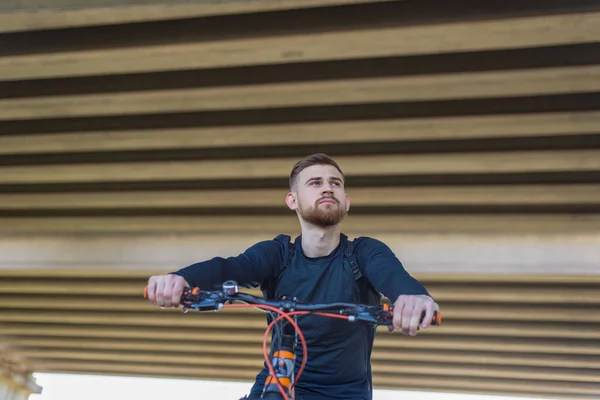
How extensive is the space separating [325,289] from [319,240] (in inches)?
9.4

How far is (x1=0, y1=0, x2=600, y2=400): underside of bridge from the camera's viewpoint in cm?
407

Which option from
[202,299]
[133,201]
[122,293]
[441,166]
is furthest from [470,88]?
[122,293]

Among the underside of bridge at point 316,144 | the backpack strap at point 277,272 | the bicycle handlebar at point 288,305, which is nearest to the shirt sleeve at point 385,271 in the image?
the bicycle handlebar at point 288,305

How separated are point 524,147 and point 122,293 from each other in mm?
6967

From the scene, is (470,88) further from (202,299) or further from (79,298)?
(79,298)

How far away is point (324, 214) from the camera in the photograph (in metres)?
2.36

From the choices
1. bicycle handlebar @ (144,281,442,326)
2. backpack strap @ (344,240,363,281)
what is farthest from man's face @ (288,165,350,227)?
bicycle handlebar @ (144,281,442,326)

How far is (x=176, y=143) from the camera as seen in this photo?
18.6 feet

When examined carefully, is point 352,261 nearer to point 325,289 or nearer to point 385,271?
point 325,289

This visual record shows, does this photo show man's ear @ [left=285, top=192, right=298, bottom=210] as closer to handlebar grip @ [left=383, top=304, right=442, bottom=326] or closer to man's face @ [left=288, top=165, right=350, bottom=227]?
man's face @ [left=288, top=165, right=350, bottom=227]

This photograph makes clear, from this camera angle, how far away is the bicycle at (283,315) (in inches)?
69.2

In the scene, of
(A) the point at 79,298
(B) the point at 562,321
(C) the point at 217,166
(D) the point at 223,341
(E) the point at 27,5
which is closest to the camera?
(E) the point at 27,5

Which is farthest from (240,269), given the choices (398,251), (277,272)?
(398,251)

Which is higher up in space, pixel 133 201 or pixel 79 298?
pixel 133 201
